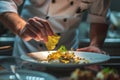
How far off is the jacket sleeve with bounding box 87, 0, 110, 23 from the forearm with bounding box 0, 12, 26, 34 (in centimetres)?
55

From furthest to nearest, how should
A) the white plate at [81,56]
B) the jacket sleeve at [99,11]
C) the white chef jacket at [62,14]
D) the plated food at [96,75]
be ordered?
the jacket sleeve at [99,11]
the white chef jacket at [62,14]
the white plate at [81,56]
the plated food at [96,75]

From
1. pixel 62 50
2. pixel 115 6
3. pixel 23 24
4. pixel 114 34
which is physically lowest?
pixel 114 34

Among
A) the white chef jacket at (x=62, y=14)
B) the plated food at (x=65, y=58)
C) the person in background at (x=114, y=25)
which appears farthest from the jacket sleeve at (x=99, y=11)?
the person in background at (x=114, y=25)

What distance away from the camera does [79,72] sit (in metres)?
1.10

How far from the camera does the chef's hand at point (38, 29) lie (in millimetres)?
1288

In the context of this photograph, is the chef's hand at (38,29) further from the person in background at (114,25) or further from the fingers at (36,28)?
the person in background at (114,25)

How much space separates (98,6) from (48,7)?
1.10 feet

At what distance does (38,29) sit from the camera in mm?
1313

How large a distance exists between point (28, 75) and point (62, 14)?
0.75 metres

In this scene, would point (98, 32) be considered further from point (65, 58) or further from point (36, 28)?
point (36, 28)

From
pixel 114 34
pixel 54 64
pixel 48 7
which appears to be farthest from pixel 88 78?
pixel 114 34

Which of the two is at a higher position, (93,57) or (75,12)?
(75,12)

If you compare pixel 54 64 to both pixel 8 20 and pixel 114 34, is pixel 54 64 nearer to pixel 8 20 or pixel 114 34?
pixel 8 20

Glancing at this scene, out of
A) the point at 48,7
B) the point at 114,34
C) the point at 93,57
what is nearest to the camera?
the point at 93,57
